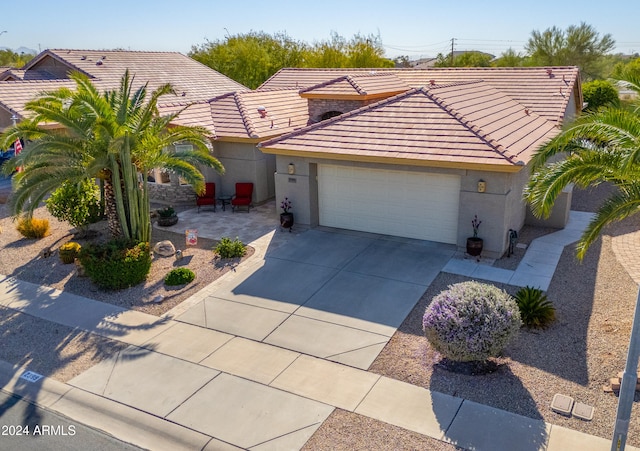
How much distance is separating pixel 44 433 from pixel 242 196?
11916mm

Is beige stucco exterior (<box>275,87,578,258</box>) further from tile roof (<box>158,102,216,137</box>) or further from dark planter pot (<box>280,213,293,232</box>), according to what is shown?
tile roof (<box>158,102,216,137</box>)

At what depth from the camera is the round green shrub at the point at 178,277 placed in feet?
43.6

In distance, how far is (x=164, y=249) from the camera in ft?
49.9

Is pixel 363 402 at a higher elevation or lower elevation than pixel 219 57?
lower

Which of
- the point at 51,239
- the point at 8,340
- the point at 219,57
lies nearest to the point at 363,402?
the point at 8,340

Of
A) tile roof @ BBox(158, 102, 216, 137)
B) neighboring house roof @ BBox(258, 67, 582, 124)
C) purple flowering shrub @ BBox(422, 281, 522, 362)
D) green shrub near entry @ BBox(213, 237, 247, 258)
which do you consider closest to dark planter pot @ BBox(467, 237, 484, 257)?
purple flowering shrub @ BBox(422, 281, 522, 362)

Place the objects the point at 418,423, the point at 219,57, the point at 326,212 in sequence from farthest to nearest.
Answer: the point at 219,57
the point at 326,212
the point at 418,423

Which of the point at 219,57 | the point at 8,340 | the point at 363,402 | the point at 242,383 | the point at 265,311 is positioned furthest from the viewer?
the point at 219,57

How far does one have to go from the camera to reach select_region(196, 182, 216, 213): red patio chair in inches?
762

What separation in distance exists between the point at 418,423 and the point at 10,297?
34.0 feet

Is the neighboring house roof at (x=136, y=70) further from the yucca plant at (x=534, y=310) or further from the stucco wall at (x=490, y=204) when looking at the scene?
the yucca plant at (x=534, y=310)

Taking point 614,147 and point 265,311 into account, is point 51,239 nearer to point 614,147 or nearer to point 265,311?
point 265,311

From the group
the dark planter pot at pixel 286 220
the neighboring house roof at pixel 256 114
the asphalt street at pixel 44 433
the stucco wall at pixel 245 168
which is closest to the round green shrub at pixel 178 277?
the dark planter pot at pixel 286 220

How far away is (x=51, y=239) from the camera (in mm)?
17000
